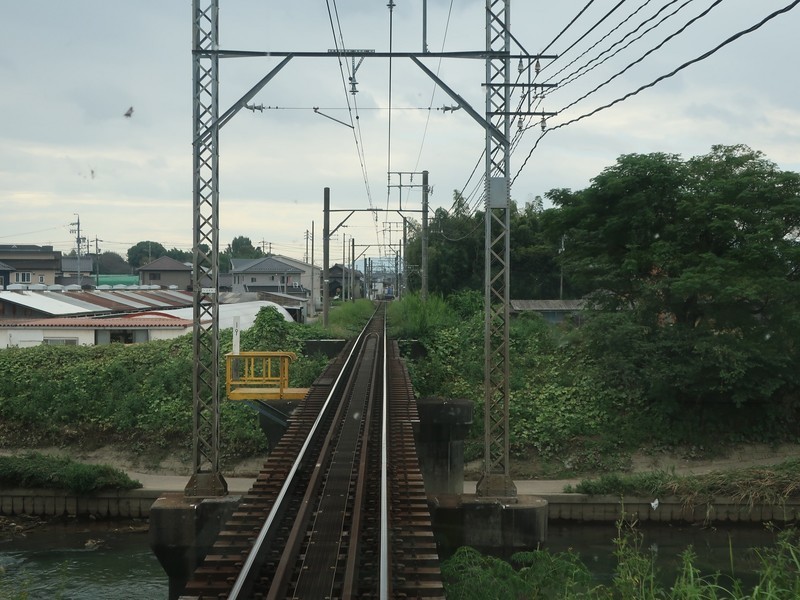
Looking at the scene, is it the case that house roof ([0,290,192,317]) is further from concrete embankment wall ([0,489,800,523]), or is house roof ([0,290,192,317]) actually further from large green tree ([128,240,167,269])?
large green tree ([128,240,167,269])

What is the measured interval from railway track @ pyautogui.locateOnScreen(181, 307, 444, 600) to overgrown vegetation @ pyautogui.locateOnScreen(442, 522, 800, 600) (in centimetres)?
73

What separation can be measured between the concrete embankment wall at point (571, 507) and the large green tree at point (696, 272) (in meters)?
3.27

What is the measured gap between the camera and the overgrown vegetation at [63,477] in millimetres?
18297

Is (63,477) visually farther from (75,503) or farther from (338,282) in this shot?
(338,282)

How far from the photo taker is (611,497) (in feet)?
59.6

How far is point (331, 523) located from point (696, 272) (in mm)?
14855

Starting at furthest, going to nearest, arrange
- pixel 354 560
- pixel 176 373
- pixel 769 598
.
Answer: pixel 176 373, pixel 354 560, pixel 769 598

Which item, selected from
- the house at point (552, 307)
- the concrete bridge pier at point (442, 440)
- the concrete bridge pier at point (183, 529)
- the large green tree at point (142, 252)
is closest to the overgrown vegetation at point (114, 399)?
the concrete bridge pier at point (442, 440)

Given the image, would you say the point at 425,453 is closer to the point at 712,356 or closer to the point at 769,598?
the point at 712,356

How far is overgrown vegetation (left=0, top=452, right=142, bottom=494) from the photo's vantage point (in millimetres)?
18297

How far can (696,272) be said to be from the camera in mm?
20375

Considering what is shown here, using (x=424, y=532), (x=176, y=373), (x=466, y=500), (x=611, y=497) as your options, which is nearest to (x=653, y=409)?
(x=611, y=497)

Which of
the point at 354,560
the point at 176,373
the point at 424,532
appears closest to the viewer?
the point at 354,560

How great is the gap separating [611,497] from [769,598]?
13.0 m
